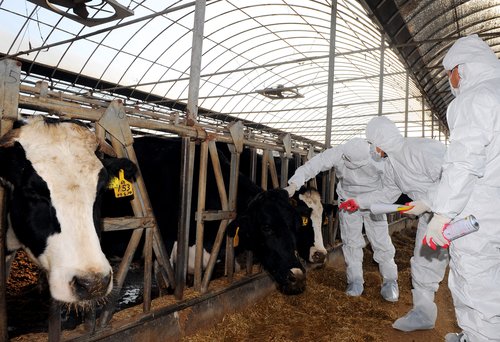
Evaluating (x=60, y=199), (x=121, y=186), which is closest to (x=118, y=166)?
(x=121, y=186)

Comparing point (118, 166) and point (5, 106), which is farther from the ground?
point (5, 106)

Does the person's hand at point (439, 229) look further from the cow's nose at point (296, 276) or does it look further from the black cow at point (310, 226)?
the black cow at point (310, 226)

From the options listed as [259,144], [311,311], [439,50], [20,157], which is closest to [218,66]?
Answer: [439,50]

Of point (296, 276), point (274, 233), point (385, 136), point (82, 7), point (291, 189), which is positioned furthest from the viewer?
point (82, 7)

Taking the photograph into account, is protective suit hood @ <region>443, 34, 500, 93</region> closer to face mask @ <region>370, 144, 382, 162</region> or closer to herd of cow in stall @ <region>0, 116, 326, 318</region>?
face mask @ <region>370, 144, 382, 162</region>

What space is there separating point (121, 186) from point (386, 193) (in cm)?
325

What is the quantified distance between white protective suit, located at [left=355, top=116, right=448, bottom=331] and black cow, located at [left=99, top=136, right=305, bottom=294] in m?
1.21

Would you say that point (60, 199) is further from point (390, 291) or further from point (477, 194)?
point (390, 291)

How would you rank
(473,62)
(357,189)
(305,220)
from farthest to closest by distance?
(357,189), (305,220), (473,62)

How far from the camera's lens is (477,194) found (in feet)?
8.91

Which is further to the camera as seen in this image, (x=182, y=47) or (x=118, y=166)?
(x=182, y=47)

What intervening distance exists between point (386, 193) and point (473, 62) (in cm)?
209

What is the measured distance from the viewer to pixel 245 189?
14.9 ft

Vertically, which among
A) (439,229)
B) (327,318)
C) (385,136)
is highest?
(385,136)
